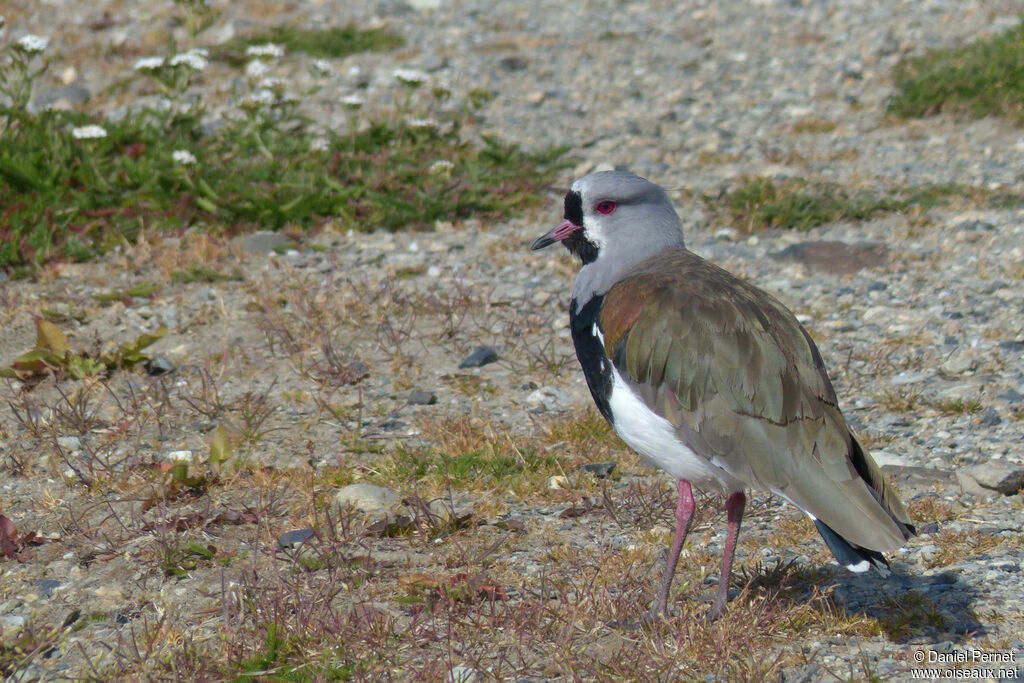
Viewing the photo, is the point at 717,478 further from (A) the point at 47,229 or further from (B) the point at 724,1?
(B) the point at 724,1

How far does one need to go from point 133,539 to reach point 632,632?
224 cm

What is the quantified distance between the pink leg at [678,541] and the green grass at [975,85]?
7.40m

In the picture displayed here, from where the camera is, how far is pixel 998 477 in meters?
5.50

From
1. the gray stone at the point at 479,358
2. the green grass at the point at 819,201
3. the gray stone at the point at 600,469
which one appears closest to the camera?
the gray stone at the point at 600,469

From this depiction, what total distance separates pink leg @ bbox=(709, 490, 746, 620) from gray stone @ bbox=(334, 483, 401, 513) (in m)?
1.64

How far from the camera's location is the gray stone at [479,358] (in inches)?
284

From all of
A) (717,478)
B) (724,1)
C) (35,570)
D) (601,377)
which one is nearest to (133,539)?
(35,570)

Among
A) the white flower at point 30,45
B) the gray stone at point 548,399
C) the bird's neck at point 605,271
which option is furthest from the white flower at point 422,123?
the bird's neck at point 605,271

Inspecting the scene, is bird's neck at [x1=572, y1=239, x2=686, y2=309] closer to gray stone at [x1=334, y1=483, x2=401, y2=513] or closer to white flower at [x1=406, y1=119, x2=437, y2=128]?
gray stone at [x1=334, y1=483, x2=401, y2=513]

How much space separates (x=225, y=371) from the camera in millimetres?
7062

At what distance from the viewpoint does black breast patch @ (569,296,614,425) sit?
4828 mm

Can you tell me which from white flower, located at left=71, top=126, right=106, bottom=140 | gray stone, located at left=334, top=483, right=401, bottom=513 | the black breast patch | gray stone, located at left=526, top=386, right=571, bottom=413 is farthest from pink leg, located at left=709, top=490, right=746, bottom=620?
white flower, located at left=71, top=126, right=106, bottom=140

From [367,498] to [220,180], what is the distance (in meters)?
4.39

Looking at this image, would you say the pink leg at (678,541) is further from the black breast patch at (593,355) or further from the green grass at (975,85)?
the green grass at (975,85)
